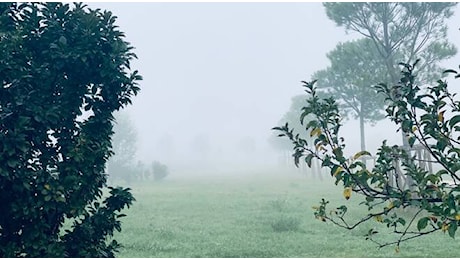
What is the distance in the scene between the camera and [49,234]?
570cm

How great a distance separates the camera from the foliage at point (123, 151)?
51.4 meters

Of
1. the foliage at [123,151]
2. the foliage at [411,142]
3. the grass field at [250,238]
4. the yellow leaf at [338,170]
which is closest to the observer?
the foliage at [411,142]

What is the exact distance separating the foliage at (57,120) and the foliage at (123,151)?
45460 mm

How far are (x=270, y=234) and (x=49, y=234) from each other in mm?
9330

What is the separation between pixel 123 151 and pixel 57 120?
50.6m

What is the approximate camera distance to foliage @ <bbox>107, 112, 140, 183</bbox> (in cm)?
5138

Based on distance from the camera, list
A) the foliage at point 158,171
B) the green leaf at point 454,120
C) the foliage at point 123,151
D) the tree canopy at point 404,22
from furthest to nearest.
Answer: the foliage at point 158,171
the foliage at point 123,151
the tree canopy at point 404,22
the green leaf at point 454,120

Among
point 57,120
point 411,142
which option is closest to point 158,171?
point 57,120

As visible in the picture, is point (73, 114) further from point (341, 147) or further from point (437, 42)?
point (437, 42)

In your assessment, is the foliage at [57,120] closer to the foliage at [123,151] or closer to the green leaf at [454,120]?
the green leaf at [454,120]

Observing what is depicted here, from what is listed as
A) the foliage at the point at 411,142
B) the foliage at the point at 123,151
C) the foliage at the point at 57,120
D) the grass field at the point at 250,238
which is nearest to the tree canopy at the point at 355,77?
the grass field at the point at 250,238

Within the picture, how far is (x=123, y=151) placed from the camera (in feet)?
181

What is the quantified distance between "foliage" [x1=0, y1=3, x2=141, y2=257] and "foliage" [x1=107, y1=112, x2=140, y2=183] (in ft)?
149

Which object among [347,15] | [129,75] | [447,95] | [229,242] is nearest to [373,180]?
[447,95]
